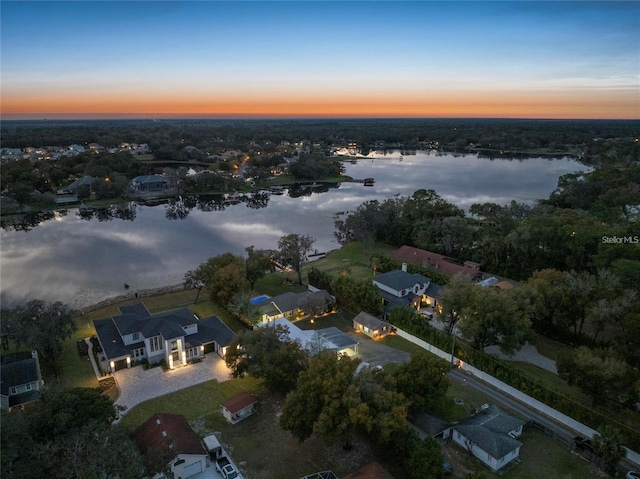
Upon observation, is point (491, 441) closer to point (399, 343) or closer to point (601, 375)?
point (601, 375)

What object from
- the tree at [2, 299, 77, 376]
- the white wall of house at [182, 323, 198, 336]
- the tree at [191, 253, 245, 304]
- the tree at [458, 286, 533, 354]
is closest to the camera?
the tree at [2, 299, 77, 376]

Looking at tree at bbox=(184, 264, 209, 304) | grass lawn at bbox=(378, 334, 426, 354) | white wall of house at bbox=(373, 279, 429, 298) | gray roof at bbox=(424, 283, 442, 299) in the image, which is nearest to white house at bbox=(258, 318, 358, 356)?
grass lawn at bbox=(378, 334, 426, 354)

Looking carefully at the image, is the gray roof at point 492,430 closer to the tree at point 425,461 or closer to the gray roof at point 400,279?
the tree at point 425,461

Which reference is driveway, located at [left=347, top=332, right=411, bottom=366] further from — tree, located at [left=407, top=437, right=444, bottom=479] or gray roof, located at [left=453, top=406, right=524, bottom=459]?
tree, located at [left=407, top=437, right=444, bottom=479]

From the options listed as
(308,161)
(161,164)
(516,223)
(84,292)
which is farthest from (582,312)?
(161,164)

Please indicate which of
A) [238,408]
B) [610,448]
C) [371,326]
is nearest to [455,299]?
[371,326]

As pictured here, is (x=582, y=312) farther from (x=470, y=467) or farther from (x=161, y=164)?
(x=161, y=164)

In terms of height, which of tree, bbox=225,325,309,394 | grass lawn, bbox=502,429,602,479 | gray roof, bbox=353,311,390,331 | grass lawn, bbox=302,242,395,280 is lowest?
grass lawn, bbox=302,242,395,280
